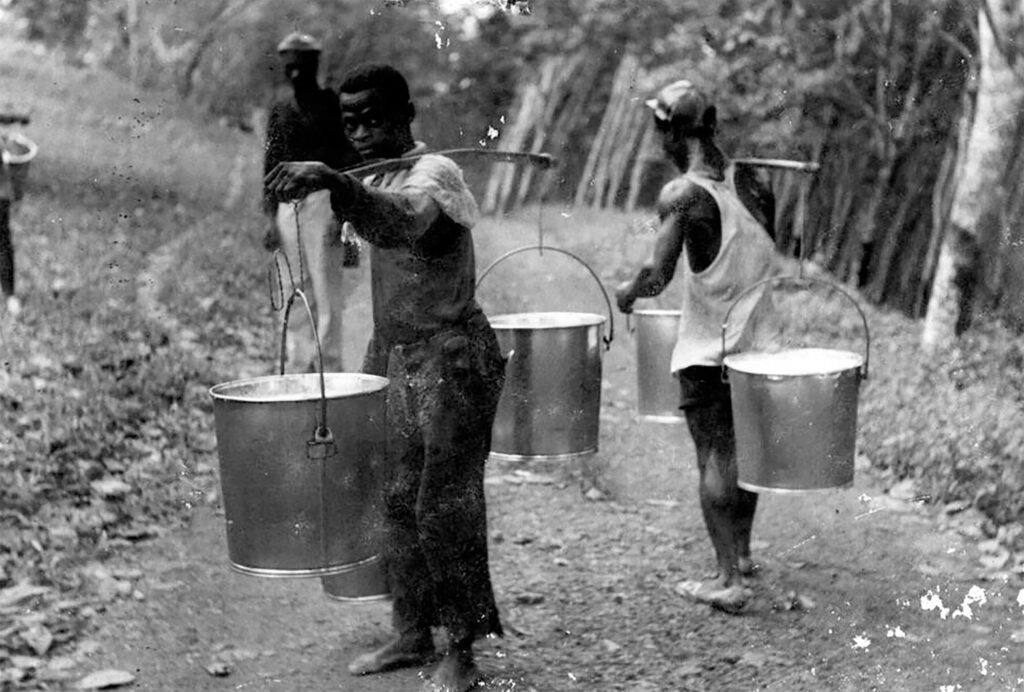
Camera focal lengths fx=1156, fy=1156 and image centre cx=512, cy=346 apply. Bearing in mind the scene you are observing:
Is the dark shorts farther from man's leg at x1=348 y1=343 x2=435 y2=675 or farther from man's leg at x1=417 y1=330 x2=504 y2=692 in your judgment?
man's leg at x1=348 y1=343 x2=435 y2=675

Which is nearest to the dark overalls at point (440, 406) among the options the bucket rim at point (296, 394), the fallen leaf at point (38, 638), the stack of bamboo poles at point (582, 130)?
the bucket rim at point (296, 394)

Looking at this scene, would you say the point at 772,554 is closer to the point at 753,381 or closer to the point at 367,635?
the point at 753,381

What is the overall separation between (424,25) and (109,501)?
2242 mm

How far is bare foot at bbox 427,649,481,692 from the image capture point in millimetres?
3338

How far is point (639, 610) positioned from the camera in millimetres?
4078

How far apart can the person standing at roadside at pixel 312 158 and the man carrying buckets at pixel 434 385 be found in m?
0.42

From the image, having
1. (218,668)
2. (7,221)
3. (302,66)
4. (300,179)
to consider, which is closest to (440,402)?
(300,179)

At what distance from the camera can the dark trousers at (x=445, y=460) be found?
10.8 ft

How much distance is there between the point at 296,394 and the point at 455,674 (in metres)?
0.96

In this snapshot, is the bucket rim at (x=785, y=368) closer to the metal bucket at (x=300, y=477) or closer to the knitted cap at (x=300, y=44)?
the metal bucket at (x=300, y=477)

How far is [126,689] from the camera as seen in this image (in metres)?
3.37

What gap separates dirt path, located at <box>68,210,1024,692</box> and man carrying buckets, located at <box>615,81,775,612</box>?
0.34 meters

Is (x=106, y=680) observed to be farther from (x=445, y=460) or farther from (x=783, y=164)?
(x=783, y=164)

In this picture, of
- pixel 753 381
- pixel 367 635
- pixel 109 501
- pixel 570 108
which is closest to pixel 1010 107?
pixel 753 381
